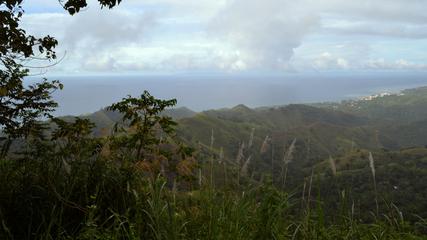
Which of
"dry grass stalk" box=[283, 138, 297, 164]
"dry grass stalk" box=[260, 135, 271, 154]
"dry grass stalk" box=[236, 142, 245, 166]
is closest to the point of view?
"dry grass stalk" box=[283, 138, 297, 164]

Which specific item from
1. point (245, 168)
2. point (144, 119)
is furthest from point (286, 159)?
point (144, 119)

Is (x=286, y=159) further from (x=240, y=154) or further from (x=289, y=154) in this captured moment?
(x=240, y=154)

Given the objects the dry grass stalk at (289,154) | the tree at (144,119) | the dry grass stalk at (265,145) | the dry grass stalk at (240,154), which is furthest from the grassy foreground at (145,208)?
the tree at (144,119)

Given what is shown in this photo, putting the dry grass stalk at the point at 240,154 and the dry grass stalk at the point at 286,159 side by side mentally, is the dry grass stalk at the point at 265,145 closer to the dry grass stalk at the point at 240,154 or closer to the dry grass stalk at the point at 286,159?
the dry grass stalk at the point at 240,154

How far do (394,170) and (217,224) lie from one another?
408ft

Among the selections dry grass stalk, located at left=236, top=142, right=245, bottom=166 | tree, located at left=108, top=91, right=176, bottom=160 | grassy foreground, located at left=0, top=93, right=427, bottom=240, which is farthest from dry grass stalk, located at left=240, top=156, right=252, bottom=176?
tree, located at left=108, top=91, right=176, bottom=160

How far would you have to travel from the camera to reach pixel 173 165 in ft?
24.1

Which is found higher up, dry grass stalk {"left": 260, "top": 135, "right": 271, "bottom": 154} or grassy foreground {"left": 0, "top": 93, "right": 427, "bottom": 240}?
dry grass stalk {"left": 260, "top": 135, "right": 271, "bottom": 154}

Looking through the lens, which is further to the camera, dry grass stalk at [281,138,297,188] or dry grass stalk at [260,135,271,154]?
dry grass stalk at [260,135,271,154]

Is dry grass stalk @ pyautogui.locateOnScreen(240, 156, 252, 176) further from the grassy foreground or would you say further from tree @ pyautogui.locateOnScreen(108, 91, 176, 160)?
tree @ pyautogui.locateOnScreen(108, 91, 176, 160)

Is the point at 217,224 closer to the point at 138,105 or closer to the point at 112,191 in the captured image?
the point at 112,191

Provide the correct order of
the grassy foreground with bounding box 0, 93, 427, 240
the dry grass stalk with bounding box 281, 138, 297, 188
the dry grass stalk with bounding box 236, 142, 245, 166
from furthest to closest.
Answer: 1. the dry grass stalk with bounding box 236, 142, 245, 166
2. the dry grass stalk with bounding box 281, 138, 297, 188
3. the grassy foreground with bounding box 0, 93, 427, 240

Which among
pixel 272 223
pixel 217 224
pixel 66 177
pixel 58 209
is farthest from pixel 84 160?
pixel 272 223

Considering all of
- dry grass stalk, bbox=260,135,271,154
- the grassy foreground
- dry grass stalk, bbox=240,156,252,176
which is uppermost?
dry grass stalk, bbox=260,135,271,154
